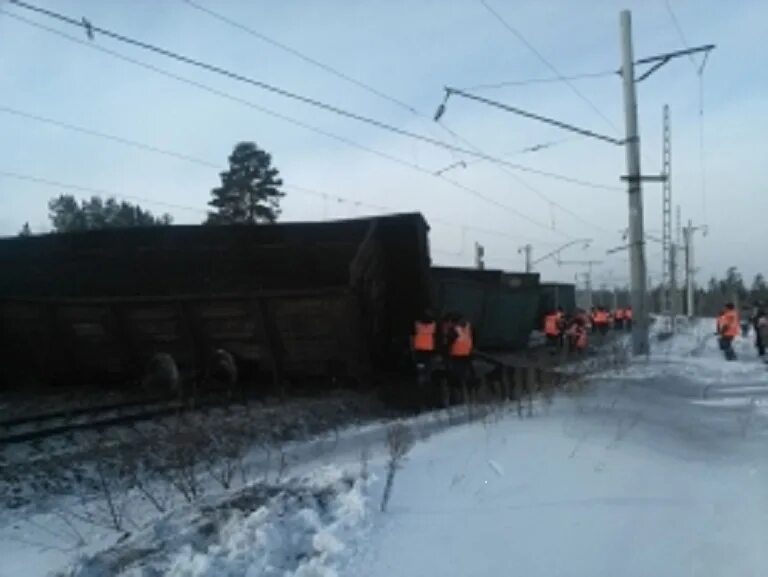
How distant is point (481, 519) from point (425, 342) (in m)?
8.24

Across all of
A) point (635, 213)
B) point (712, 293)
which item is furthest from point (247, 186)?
point (712, 293)

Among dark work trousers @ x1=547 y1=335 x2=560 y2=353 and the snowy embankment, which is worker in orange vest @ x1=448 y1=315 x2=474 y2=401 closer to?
the snowy embankment

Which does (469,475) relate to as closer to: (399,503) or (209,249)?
(399,503)

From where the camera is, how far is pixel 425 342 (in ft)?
42.9

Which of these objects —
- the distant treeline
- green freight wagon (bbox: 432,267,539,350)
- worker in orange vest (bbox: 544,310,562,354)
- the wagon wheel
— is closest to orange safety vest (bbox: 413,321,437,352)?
the wagon wheel

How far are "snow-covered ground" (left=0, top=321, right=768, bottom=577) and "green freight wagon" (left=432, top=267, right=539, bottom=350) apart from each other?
15.3 metres

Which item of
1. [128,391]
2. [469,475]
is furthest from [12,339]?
[469,475]

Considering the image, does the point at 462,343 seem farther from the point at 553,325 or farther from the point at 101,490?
the point at 553,325

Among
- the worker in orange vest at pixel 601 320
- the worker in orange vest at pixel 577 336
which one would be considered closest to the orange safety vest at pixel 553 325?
the worker in orange vest at pixel 577 336

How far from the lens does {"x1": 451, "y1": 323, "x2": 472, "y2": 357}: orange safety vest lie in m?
13.4

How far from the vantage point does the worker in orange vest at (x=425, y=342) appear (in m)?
13.1

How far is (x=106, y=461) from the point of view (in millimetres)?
6961

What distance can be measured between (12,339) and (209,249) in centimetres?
334

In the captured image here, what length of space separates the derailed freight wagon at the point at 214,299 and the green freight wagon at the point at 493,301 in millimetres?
8437
